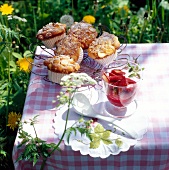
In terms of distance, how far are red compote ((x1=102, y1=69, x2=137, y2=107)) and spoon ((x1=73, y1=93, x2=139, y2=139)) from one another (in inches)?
3.4

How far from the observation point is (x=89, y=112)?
1.81 meters

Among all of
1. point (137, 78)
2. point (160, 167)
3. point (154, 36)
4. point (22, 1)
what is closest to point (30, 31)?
point (22, 1)

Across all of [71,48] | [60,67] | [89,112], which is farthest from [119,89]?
[71,48]

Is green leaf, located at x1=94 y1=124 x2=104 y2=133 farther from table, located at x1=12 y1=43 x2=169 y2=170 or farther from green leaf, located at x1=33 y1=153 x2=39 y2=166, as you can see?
green leaf, located at x1=33 y1=153 x2=39 y2=166

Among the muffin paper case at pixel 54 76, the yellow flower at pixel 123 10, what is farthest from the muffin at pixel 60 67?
the yellow flower at pixel 123 10

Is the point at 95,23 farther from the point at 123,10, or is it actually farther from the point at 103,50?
the point at 103,50

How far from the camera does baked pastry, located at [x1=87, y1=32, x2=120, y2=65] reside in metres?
2.06

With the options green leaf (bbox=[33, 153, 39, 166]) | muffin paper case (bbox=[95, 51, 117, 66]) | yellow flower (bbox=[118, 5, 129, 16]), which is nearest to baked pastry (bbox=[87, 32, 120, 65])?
muffin paper case (bbox=[95, 51, 117, 66])

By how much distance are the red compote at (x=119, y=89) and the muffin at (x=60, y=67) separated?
7.9 inches

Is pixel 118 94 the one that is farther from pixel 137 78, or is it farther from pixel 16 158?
pixel 16 158

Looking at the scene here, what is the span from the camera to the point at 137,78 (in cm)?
183

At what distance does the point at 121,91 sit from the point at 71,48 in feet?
1.52

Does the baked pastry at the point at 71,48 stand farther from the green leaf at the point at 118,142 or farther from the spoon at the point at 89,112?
the green leaf at the point at 118,142

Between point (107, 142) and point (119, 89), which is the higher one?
point (119, 89)
